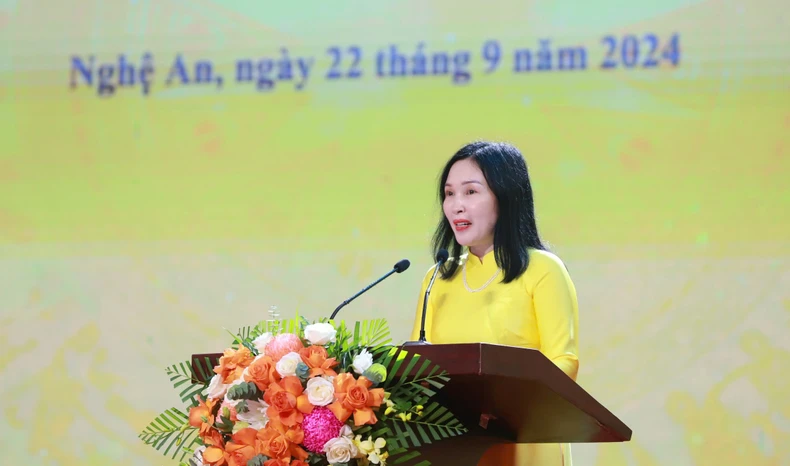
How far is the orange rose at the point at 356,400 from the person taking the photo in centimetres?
159

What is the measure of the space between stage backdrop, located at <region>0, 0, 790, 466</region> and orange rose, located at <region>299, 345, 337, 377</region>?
1922 millimetres

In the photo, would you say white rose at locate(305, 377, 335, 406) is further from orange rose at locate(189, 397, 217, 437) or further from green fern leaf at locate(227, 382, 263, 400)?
orange rose at locate(189, 397, 217, 437)

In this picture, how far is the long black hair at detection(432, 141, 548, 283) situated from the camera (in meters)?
2.45

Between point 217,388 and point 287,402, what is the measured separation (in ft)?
0.60

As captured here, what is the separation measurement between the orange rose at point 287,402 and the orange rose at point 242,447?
0.19 ft

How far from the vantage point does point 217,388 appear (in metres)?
1.74

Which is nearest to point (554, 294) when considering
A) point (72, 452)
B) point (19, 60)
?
point (72, 452)

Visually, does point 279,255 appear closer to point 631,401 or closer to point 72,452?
point 72,452

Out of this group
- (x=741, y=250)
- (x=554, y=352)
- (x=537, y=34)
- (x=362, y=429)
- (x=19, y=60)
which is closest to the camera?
(x=362, y=429)

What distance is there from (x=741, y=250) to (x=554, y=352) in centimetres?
147

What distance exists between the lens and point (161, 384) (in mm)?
3777

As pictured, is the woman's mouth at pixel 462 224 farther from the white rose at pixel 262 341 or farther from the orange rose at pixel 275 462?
the orange rose at pixel 275 462

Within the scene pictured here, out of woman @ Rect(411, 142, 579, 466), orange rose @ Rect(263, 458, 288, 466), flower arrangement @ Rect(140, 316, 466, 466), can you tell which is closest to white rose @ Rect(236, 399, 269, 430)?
flower arrangement @ Rect(140, 316, 466, 466)

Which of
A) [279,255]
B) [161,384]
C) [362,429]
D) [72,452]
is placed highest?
[362,429]
